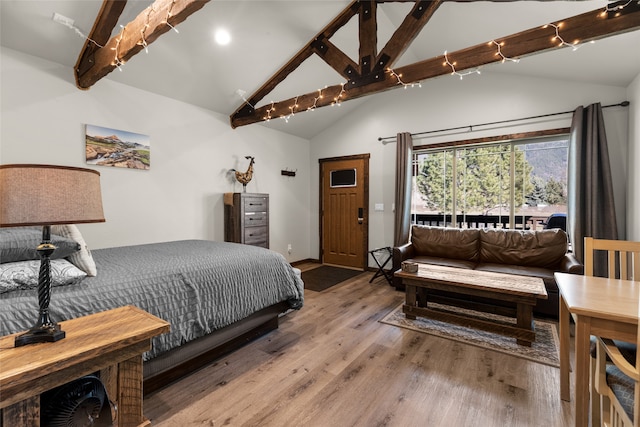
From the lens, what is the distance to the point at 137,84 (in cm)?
337

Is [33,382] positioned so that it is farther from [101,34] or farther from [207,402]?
[101,34]

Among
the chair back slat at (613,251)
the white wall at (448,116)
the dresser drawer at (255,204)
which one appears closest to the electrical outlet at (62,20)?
the dresser drawer at (255,204)

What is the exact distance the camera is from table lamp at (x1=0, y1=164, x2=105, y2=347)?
90 cm

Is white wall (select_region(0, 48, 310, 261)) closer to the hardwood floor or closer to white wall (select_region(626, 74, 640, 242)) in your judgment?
the hardwood floor

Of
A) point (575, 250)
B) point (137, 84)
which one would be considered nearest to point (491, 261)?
point (575, 250)

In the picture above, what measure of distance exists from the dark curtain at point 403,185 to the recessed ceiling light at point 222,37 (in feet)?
9.33

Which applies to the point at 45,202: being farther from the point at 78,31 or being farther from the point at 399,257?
the point at 399,257

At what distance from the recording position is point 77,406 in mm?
982

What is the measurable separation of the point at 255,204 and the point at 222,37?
2.20 metres

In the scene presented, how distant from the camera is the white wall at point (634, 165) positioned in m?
2.93

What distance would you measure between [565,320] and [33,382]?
2.62 metres

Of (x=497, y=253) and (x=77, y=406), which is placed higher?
(x=497, y=253)

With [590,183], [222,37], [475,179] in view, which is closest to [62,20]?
[222,37]

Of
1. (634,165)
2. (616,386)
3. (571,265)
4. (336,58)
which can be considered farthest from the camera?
(336,58)
